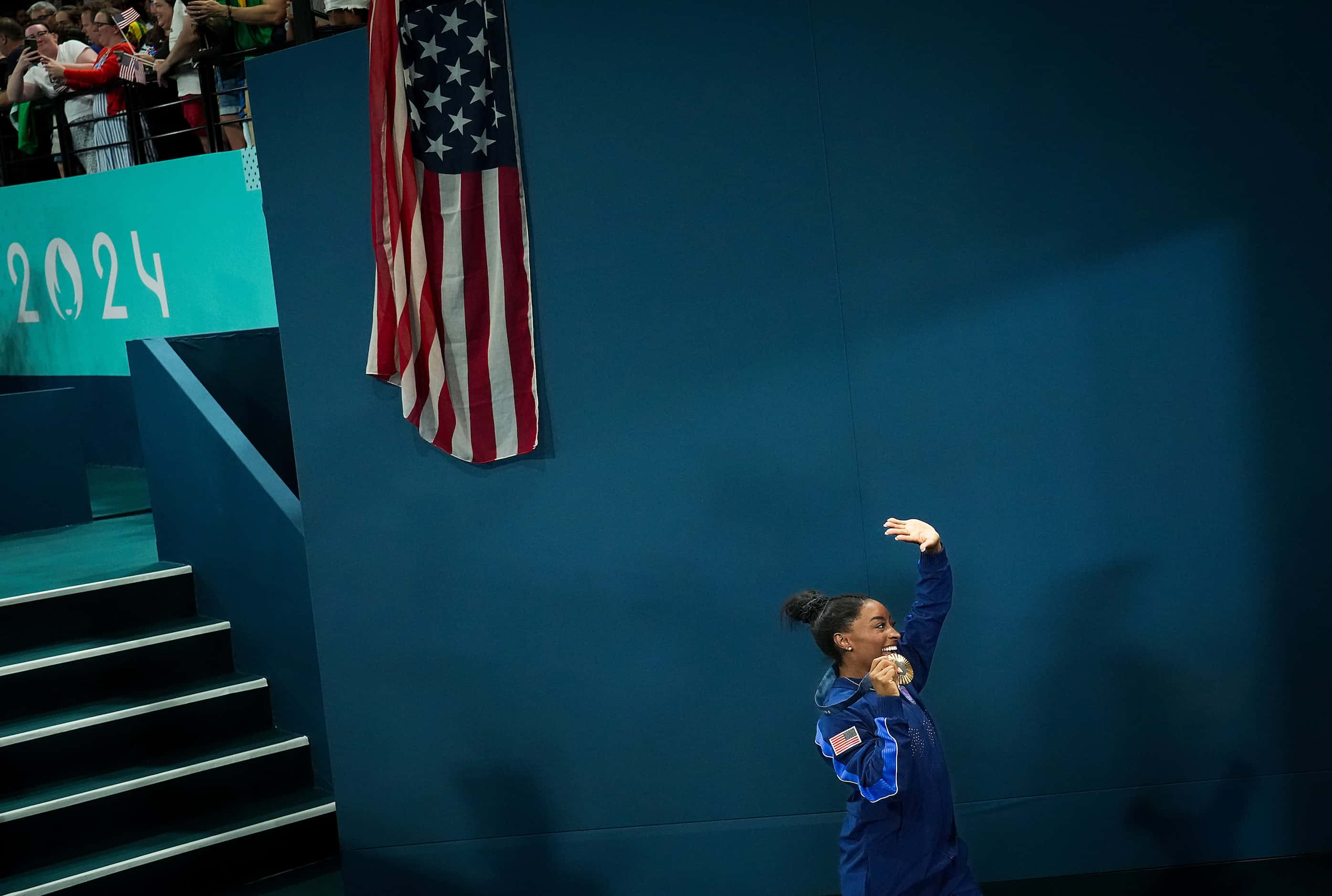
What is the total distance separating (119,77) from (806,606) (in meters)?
7.90

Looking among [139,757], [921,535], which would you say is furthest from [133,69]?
[921,535]

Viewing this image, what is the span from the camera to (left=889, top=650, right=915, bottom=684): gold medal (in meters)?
3.59

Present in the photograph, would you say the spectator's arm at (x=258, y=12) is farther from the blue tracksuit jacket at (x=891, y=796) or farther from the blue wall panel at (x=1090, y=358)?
the blue tracksuit jacket at (x=891, y=796)

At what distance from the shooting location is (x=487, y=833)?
5.34 metres

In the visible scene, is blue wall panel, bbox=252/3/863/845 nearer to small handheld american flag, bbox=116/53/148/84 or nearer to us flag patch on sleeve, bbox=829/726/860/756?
us flag patch on sleeve, bbox=829/726/860/756

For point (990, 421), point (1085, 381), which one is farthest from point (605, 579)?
point (1085, 381)

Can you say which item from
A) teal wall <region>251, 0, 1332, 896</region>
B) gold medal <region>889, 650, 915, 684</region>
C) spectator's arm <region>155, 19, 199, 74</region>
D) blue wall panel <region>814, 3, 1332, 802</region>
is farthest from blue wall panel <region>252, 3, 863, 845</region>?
spectator's arm <region>155, 19, 199, 74</region>

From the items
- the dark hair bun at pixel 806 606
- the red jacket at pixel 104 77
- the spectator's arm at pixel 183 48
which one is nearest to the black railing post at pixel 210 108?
the spectator's arm at pixel 183 48

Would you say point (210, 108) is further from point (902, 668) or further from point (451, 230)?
point (902, 668)

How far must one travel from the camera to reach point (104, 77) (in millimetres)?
9945

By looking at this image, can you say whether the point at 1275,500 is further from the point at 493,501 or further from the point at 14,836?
the point at 14,836

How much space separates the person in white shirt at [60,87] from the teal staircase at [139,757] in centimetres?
496

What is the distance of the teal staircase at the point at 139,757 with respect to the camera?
217 inches

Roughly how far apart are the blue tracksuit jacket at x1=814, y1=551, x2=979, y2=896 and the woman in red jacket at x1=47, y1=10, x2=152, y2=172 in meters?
8.04
